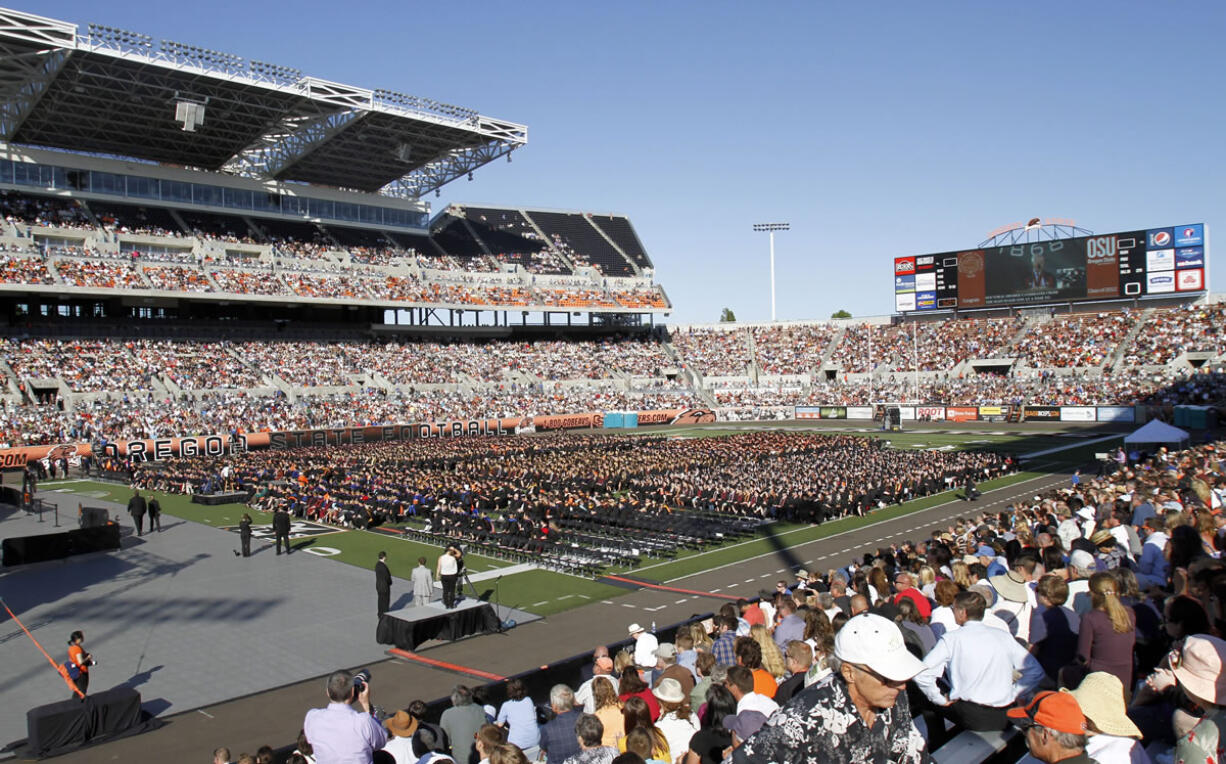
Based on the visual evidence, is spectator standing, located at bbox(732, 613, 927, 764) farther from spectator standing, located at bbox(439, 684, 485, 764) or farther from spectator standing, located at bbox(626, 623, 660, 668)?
spectator standing, located at bbox(626, 623, 660, 668)

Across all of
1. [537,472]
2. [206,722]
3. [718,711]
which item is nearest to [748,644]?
[718,711]

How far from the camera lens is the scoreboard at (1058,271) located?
210 ft

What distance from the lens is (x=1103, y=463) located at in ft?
108

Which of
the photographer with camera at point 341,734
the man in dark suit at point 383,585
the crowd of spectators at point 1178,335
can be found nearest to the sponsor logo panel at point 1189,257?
the crowd of spectators at point 1178,335

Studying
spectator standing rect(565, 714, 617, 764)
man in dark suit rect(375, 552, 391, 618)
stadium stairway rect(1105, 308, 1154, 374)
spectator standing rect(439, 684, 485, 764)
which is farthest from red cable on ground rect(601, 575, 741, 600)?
stadium stairway rect(1105, 308, 1154, 374)

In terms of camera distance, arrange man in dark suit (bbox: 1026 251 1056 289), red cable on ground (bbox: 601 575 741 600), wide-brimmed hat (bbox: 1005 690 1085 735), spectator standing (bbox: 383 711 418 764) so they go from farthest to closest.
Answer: man in dark suit (bbox: 1026 251 1056 289), red cable on ground (bbox: 601 575 741 600), spectator standing (bbox: 383 711 418 764), wide-brimmed hat (bbox: 1005 690 1085 735)

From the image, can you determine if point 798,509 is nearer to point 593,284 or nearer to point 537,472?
point 537,472

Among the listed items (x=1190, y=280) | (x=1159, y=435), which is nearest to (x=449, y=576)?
(x=1159, y=435)

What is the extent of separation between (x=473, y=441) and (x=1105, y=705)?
44521mm

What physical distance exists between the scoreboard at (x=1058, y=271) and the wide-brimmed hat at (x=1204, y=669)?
236 feet

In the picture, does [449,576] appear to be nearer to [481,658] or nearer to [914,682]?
[481,658]

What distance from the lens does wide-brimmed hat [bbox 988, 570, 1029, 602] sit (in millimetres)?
7664

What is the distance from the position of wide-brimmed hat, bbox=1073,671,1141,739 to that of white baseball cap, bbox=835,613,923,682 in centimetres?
184

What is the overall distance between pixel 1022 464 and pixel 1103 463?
4938mm
